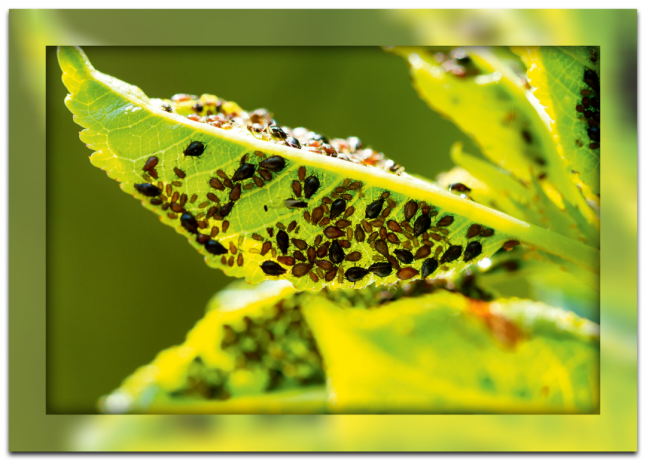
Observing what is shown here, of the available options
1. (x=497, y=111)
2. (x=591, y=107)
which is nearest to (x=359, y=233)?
(x=497, y=111)

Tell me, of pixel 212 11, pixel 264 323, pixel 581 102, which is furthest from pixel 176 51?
pixel 581 102

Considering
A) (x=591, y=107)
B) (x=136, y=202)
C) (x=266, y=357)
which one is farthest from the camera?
(x=136, y=202)

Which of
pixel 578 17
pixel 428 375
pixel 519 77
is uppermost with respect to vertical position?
pixel 578 17

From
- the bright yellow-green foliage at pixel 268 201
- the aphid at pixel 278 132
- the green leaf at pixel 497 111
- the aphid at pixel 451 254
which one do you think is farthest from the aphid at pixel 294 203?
the green leaf at pixel 497 111

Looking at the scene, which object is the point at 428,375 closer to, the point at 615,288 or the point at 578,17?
the point at 615,288

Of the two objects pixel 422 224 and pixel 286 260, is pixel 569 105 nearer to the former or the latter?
pixel 422 224

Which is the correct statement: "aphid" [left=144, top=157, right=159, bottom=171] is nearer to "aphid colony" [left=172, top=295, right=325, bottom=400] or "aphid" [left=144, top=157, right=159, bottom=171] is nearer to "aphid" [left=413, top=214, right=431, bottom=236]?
"aphid" [left=413, top=214, right=431, bottom=236]

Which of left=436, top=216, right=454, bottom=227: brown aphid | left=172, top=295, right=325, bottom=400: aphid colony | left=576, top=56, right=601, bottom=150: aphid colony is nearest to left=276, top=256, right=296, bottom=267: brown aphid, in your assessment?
left=436, top=216, right=454, bottom=227: brown aphid
